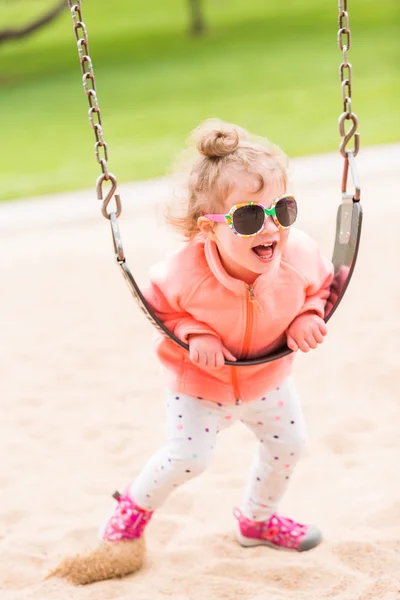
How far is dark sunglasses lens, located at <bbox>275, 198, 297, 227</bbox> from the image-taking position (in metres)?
2.19

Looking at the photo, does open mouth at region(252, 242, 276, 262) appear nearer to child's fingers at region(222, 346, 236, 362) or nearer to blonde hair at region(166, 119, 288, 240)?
blonde hair at region(166, 119, 288, 240)

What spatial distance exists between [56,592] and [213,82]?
13713mm

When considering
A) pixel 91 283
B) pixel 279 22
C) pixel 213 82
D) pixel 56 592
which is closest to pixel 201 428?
pixel 56 592

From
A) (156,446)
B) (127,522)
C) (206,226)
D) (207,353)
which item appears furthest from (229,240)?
(156,446)

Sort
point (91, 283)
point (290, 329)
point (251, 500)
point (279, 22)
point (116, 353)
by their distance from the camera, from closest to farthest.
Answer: point (290, 329) < point (251, 500) < point (116, 353) < point (91, 283) < point (279, 22)

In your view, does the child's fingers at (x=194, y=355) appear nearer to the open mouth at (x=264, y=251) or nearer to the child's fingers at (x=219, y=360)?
the child's fingers at (x=219, y=360)

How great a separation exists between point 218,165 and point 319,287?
0.45 meters

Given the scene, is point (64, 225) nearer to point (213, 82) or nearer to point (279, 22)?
point (213, 82)

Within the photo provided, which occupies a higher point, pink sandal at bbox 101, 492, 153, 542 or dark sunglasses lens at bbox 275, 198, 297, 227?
dark sunglasses lens at bbox 275, 198, 297, 227

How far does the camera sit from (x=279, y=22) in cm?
2078

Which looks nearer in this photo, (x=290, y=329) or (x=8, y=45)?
(x=290, y=329)

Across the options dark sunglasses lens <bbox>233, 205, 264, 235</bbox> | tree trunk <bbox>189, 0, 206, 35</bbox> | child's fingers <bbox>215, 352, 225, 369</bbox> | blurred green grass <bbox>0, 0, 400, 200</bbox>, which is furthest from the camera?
tree trunk <bbox>189, 0, 206, 35</bbox>

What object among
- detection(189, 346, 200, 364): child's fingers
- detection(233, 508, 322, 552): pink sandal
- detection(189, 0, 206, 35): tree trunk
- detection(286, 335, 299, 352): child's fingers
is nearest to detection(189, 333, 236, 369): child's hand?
detection(189, 346, 200, 364): child's fingers

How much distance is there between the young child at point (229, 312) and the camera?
7.25 feet
